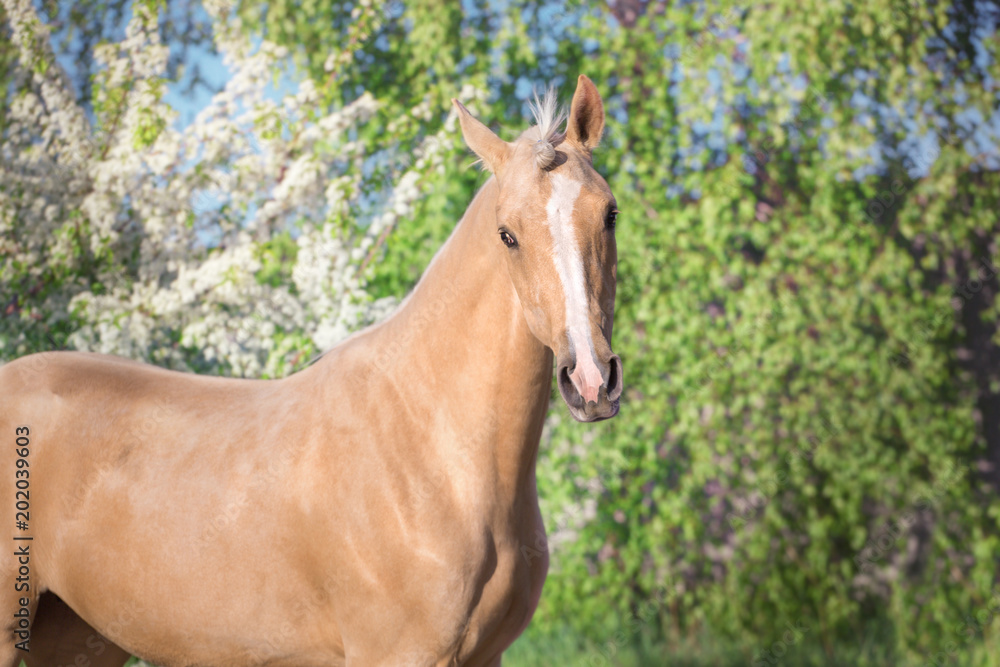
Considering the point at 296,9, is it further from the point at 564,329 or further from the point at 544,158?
the point at 564,329

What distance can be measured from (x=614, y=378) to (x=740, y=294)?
331 centimetres

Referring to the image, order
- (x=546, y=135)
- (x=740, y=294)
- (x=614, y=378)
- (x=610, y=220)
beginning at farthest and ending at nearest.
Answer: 1. (x=740, y=294)
2. (x=546, y=135)
3. (x=610, y=220)
4. (x=614, y=378)

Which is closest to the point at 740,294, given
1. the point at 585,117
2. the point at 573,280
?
the point at 585,117

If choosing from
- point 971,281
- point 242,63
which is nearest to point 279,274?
point 242,63

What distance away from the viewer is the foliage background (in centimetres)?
439

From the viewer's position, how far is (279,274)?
476cm

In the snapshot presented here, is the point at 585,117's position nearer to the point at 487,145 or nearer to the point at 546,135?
the point at 546,135

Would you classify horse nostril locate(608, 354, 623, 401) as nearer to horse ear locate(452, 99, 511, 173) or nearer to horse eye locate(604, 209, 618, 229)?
horse eye locate(604, 209, 618, 229)

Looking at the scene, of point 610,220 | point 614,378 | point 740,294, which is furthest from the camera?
point 740,294

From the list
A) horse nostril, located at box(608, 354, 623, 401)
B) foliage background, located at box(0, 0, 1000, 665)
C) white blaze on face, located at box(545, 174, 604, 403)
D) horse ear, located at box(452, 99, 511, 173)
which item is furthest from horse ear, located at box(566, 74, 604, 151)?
foliage background, located at box(0, 0, 1000, 665)

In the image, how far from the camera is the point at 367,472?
199cm

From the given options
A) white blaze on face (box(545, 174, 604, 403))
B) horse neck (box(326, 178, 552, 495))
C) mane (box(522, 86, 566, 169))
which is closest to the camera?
white blaze on face (box(545, 174, 604, 403))

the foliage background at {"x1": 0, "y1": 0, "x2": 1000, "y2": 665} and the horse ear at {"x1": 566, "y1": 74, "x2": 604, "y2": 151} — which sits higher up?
the horse ear at {"x1": 566, "y1": 74, "x2": 604, "y2": 151}

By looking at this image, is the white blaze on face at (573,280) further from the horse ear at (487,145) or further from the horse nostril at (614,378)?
the horse ear at (487,145)
